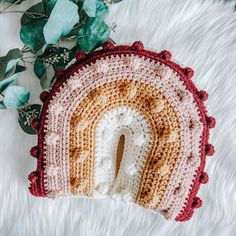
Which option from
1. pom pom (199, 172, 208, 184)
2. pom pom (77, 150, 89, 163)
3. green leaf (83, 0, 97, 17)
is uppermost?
green leaf (83, 0, 97, 17)

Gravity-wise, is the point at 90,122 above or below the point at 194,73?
below

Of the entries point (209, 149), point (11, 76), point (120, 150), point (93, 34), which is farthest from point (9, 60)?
point (209, 149)

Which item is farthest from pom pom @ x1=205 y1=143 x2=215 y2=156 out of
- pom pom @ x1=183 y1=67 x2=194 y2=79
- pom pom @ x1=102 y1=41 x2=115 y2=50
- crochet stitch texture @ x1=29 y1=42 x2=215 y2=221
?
pom pom @ x1=102 y1=41 x2=115 y2=50

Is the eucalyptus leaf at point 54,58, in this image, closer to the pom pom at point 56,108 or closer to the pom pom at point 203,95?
the pom pom at point 56,108

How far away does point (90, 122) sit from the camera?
0.77m

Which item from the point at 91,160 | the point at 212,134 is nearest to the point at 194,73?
the point at 212,134

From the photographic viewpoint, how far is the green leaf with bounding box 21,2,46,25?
78 cm

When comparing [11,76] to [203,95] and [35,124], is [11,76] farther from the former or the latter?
[203,95]

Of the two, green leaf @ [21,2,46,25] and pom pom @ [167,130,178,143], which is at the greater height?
green leaf @ [21,2,46,25]

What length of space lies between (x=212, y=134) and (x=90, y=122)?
0.78 feet

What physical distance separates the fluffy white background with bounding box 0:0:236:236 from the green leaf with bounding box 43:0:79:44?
0.33ft

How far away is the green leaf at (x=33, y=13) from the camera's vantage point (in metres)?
0.78

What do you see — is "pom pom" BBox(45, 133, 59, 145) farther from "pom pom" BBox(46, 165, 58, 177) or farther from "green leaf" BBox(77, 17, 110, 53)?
"green leaf" BBox(77, 17, 110, 53)

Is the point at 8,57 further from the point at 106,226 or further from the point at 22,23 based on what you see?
the point at 106,226
